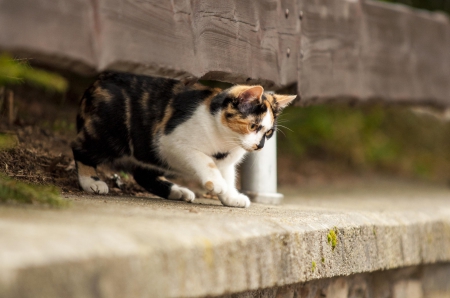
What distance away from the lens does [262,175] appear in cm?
368

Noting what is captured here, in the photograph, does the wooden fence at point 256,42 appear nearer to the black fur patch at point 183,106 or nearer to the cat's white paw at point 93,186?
the black fur patch at point 183,106

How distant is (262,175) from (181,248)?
6.37 ft

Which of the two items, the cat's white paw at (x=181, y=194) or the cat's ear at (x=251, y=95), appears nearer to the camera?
the cat's ear at (x=251, y=95)

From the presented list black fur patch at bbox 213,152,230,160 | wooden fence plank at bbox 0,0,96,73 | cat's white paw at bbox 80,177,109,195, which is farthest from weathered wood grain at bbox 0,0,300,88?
cat's white paw at bbox 80,177,109,195

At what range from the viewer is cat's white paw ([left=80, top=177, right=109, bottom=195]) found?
3049 mm

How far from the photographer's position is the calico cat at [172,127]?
3031 mm

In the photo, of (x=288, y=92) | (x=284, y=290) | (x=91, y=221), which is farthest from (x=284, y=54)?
(x=91, y=221)

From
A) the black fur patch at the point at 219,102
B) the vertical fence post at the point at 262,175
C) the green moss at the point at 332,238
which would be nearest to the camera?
the green moss at the point at 332,238

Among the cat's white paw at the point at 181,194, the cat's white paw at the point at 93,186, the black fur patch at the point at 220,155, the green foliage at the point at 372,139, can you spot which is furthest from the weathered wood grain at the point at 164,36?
the green foliage at the point at 372,139

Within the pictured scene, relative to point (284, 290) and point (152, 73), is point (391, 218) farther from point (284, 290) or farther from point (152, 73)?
point (152, 73)

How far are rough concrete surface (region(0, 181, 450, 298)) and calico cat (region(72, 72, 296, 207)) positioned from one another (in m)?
0.33

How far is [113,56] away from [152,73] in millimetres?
301

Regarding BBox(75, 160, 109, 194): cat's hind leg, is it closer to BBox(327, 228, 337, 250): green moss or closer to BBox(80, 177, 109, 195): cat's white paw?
BBox(80, 177, 109, 195): cat's white paw

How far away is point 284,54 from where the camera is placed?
3.49 meters
